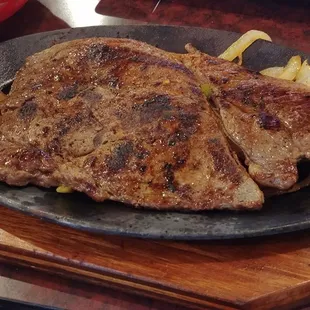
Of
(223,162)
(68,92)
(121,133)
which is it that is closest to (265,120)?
(223,162)

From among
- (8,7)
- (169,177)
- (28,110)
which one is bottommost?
(169,177)

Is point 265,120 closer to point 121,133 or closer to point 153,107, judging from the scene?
point 153,107

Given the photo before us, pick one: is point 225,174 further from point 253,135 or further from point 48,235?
point 48,235

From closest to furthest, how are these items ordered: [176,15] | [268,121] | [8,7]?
[268,121]
[8,7]
[176,15]

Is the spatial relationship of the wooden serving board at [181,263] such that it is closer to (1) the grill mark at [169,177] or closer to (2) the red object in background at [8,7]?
(1) the grill mark at [169,177]

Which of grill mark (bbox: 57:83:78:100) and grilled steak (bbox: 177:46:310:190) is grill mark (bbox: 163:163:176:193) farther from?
grill mark (bbox: 57:83:78:100)
